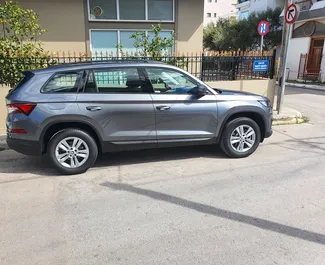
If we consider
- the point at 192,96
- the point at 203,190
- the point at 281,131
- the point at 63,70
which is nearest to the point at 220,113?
the point at 192,96

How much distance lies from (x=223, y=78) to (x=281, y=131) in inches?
94.6

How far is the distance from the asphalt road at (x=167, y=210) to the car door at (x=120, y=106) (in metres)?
0.56

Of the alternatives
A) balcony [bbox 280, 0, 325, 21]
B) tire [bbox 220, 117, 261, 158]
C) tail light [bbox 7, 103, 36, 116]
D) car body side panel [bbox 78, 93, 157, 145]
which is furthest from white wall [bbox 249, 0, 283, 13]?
tail light [bbox 7, 103, 36, 116]

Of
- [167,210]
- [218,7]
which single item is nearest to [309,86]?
[167,210]

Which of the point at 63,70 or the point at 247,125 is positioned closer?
the point at 63,70

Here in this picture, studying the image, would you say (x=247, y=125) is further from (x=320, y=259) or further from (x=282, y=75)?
(x=282, y=75)

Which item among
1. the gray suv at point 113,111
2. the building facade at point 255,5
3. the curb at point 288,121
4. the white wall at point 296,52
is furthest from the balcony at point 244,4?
the gray suv at point 113,111

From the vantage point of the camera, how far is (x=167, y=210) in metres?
3.54

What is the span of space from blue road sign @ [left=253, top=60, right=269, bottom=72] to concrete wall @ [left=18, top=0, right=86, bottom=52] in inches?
238

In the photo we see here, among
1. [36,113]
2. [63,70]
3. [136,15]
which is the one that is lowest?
[36,113]

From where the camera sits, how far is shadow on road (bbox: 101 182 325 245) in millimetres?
2998

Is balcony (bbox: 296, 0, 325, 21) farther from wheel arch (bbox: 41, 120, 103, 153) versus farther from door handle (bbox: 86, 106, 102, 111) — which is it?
wheel arch (bbox: 41, 120, 103, 153)

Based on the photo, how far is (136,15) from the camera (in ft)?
35.2

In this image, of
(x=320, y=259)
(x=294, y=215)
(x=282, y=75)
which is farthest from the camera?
(x=282, y=75)
